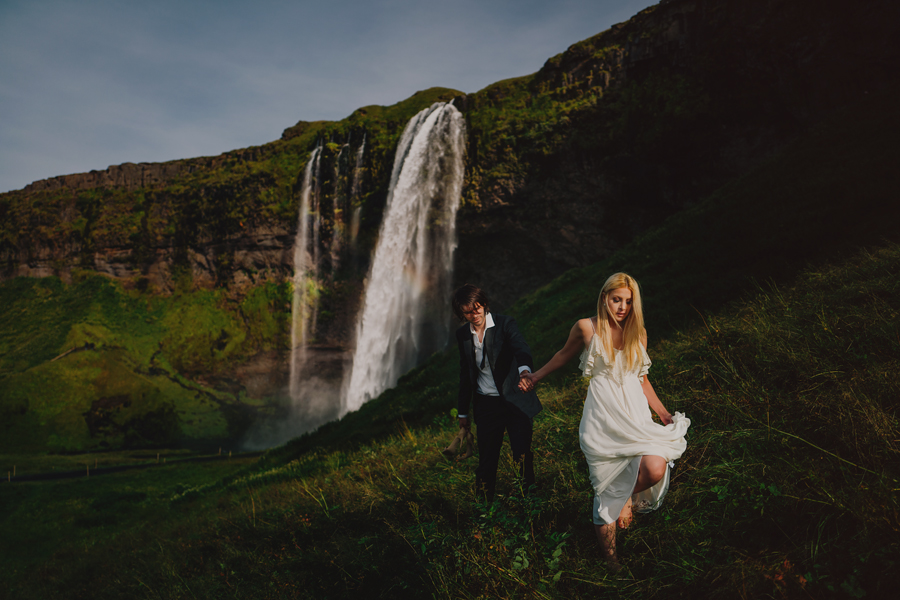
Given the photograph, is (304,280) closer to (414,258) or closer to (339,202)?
(339,202)

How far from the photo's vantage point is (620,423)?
112 inches

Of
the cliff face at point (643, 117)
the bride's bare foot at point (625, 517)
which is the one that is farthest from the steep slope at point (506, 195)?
the bride's bare foot at point (625, 517)

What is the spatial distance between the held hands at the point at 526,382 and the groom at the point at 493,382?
0.09 m

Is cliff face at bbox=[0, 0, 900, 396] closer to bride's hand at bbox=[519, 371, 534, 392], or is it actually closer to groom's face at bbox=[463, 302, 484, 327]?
groom's face at bbox=[463, 302, 484, 327]

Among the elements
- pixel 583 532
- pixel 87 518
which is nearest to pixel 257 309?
pixel 87 518

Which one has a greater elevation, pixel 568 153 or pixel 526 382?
pixel 568 153

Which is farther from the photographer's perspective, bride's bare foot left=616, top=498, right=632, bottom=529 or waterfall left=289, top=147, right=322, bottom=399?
waterfall left=289, top=147, right=322, bottom=399

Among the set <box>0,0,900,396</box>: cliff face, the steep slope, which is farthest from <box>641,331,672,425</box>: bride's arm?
<box>0,0,900,396</box>: cliff face

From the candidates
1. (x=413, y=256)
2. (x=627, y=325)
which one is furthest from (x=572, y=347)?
(x=413, y=256)

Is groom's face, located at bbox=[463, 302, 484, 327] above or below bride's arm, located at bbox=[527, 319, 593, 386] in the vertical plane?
above

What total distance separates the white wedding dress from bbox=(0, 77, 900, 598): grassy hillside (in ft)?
1.53

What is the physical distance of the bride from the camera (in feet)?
9.04

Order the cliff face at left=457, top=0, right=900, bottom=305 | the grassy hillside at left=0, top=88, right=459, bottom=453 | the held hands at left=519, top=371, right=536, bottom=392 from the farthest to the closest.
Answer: the grassy hillside at left=0, top=88, right=459, bottom=453 < the cliff face at left=457, top=0, right=900, bottom=305 < the held hands at left=519, top=371, right=536, bottom=392

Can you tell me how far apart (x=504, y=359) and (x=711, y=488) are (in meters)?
1.72
